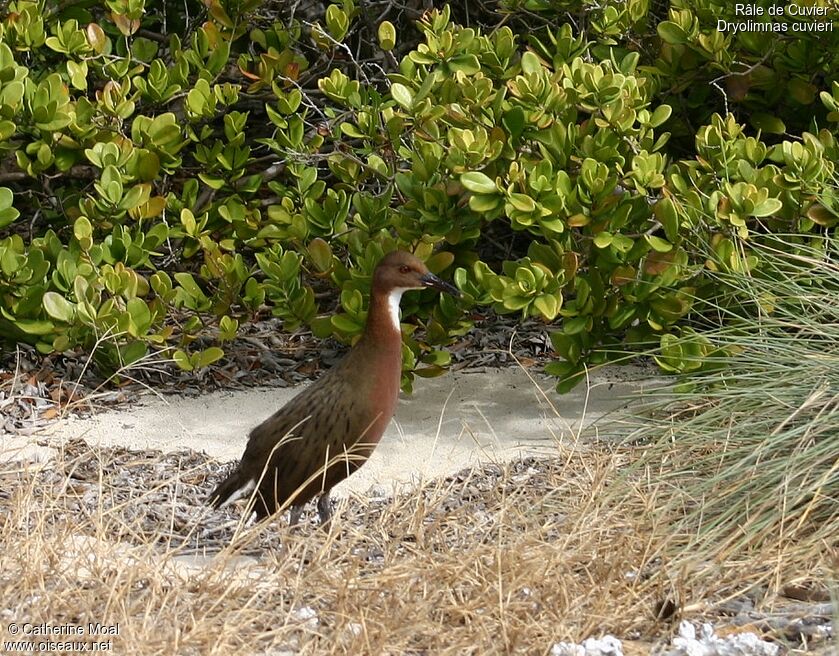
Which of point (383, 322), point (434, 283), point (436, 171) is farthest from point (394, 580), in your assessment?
point (436, 171)

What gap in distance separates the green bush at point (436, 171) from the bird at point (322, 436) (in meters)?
0.70

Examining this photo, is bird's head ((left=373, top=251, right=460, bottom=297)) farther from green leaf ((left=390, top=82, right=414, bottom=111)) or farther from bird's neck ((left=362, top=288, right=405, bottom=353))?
green leaf ((left=390, top=82, right=414, bottom=111))

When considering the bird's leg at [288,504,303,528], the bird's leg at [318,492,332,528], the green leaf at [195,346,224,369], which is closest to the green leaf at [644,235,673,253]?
the bird's leg at [318,492,332,528]

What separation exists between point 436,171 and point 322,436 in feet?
4.36

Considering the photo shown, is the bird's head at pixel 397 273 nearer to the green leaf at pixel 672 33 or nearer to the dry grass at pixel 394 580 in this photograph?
the dry grass at pixel 394 580

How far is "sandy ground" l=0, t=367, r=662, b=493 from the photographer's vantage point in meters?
5.20

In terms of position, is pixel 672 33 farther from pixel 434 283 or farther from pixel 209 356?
pixel 209 356

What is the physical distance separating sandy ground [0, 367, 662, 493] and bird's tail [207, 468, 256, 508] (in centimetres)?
60

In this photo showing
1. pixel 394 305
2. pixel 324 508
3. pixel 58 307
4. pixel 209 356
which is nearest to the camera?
pixel 324 508

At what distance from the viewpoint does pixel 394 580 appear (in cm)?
363

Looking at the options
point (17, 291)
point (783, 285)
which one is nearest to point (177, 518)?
point (17, 291)

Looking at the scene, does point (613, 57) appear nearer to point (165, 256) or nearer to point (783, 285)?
point (783, 285)

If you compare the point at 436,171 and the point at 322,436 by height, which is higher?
the point at 436,171

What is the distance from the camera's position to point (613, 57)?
218 inches
